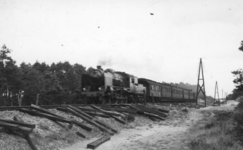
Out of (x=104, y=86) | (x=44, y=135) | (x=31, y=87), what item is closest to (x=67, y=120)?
(x=44, y=135)

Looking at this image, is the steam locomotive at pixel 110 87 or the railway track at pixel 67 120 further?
the steam locomotive at pixel 110 87

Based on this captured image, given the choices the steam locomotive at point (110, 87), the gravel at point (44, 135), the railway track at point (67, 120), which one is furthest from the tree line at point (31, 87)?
the gravel at point (44, 135)

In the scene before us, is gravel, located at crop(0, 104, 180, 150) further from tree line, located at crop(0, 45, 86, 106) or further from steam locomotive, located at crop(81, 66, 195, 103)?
tree line, located at crop(0, 45, 86, 106)

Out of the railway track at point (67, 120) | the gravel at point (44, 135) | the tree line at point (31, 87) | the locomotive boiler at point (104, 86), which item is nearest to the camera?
the gravel at point (44, 135)

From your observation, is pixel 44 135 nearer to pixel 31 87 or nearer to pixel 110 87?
pixel 110 87

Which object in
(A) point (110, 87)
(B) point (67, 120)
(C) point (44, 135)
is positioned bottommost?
(C) point (44, 135)

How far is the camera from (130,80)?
83.0 ft

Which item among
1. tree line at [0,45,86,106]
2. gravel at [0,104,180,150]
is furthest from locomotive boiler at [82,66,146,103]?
tree line at [0,45,86,106]

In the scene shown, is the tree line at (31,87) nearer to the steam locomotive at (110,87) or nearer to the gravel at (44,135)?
the steam locomotive at (110,87)

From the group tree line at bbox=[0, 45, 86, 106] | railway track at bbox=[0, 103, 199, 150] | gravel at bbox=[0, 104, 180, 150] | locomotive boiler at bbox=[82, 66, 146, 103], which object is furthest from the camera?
tree line at bbox=[0, 45, 86, 106]

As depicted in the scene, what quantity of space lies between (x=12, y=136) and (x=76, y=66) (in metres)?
52.8

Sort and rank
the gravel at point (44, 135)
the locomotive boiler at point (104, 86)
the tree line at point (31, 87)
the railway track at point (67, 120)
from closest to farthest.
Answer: the gravel at point (44, 135) → the railway track at point (67, 120) → the locomotive boiler at point (104, 86) → the tree line at point (31, 87)

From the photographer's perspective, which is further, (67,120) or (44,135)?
(67,120)

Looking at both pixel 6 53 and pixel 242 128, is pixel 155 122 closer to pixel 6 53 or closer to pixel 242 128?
pixel 242 128
